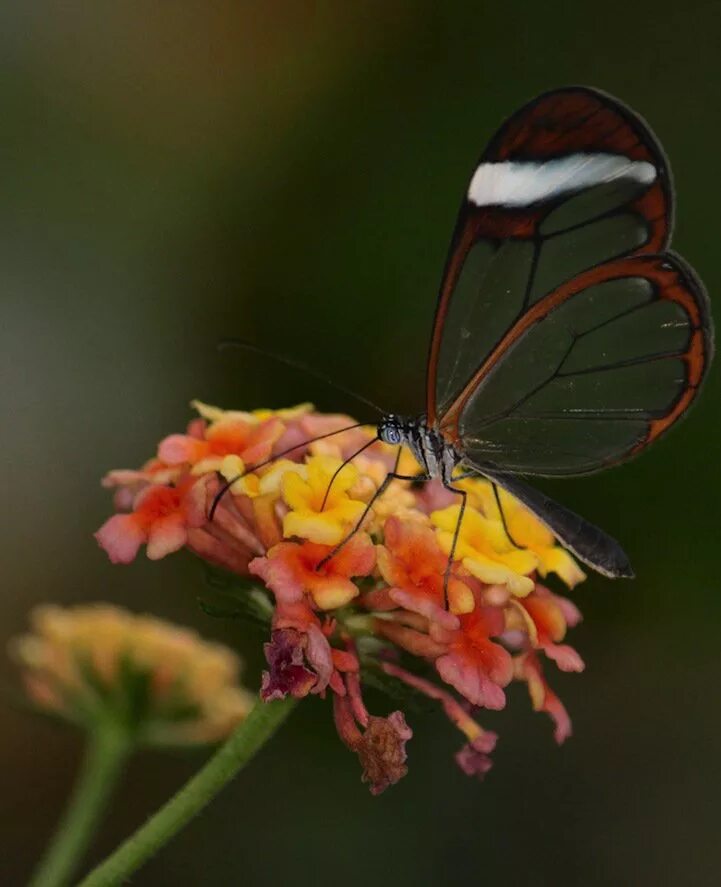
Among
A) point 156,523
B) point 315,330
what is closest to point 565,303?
point 156,523

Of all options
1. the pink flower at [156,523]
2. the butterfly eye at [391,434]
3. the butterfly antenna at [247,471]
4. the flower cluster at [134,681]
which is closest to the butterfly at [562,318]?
the butterfly eye at [391,434]

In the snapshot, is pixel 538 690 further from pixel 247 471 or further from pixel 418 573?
pixel 247 471

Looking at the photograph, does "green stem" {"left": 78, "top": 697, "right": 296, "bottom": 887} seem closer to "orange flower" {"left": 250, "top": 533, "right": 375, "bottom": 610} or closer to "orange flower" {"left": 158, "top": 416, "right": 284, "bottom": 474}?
"orange flower" {"left": 250, "top": 533, "right": 375, "bottom": 610}

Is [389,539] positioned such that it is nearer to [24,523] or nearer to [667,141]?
[24,523]

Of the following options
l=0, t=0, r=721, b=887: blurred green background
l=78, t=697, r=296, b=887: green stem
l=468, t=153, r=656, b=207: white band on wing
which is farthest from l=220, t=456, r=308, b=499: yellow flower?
l=0, t=0, r=721, b=887: blurred green background

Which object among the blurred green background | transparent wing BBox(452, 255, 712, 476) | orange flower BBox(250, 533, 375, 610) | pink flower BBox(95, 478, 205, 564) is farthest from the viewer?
the blurred green background

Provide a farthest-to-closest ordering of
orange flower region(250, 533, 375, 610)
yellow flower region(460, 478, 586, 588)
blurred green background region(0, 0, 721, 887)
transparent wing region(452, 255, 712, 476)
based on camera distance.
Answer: blurred green background region(0, 0, 721, 887)
transparent wing region(452, 255, 712, 476)
yellow flower region(460, 478, 586, 588)
orange flower region(250, 533, 375, 610)

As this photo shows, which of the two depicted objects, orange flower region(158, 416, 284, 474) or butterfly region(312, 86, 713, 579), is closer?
orange flower region(158, 416, 284, 474)
